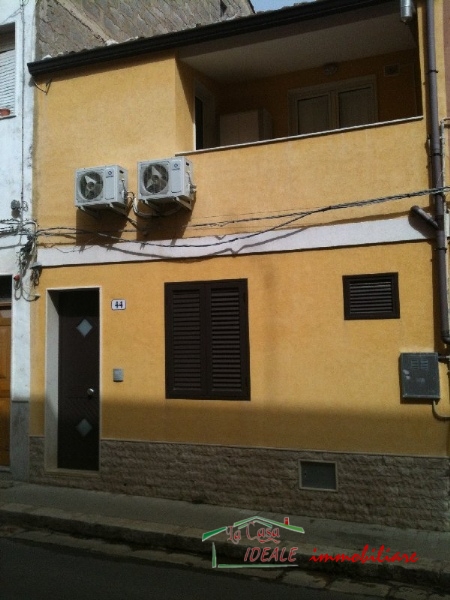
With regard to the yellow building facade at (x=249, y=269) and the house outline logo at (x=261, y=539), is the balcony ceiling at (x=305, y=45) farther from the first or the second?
the house outline logo at (x=261, y=539)

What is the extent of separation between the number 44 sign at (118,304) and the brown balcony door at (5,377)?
6.17ft

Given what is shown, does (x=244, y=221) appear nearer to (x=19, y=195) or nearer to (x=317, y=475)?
(x=317, y=475)

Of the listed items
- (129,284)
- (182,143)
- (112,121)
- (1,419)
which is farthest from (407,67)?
(1,419)

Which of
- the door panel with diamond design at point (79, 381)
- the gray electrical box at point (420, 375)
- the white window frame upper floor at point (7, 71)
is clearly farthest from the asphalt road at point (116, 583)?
the white window frame upper floor at point (7, 71)

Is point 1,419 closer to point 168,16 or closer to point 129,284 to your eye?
point 129,284

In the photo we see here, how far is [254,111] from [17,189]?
364 centimetres

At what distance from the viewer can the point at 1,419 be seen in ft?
29.1

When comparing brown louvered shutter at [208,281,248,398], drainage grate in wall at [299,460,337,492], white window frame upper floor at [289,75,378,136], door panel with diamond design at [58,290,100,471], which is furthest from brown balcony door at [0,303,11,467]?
white window frame upper floor at [289,75,378,136]

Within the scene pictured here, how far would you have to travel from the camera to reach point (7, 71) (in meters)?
9.25

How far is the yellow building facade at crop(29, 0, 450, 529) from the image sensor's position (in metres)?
6.70

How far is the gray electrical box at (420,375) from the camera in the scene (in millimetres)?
6422


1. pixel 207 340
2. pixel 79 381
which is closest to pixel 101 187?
pixel 207 340

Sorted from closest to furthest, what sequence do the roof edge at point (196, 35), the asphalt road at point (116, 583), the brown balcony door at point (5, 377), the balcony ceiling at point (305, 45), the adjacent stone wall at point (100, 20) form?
1. the asphalt road at point (116, 583)
2. the roof edge at point (196, 35)
3. the balcony ceiling at point (305, 45)
4. the brown balcony door at point (5, 377)
5. the adjacent stone wall at point (100, 20)

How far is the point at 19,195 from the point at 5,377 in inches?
106
